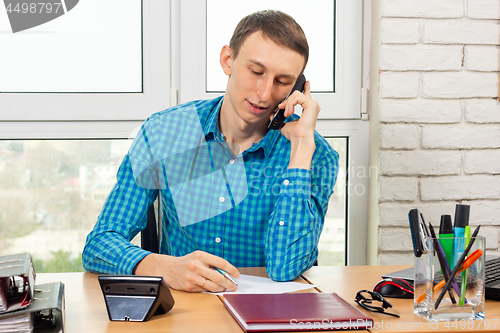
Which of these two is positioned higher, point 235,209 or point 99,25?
point 99,25

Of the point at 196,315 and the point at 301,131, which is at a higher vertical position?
the point at 301,131

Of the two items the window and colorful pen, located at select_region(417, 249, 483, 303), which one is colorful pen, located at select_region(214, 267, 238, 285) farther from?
the window

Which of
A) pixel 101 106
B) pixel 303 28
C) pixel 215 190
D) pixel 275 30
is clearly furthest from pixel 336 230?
pixel 101 106

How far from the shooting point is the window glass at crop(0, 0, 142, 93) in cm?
167

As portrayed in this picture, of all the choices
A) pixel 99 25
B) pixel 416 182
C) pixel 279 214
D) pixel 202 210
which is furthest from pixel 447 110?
pixel 99 25

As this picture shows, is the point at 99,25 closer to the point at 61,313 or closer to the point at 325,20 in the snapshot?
the point at 325,20

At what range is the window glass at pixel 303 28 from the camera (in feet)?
5.69

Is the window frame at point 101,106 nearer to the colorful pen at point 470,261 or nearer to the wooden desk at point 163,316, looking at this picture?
the wooden desk at point 163,316

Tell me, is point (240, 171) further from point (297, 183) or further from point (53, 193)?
point (53, 193)

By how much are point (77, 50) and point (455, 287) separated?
4.97 feet

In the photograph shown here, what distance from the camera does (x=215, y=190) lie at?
1.34 metres

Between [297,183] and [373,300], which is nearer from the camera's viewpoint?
[373,300]

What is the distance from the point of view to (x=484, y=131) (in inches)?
66.1

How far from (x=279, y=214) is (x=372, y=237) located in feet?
2.34
